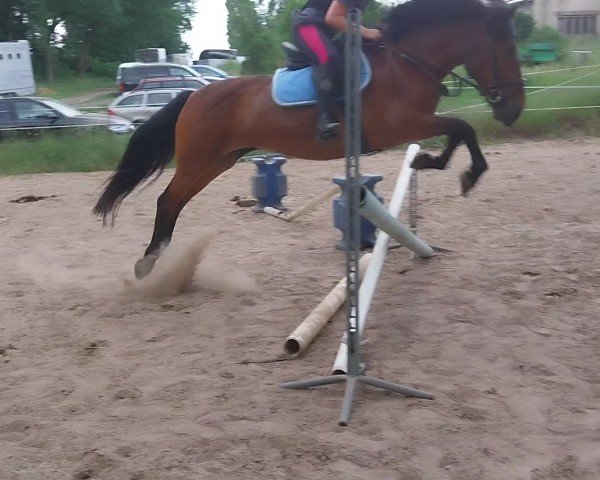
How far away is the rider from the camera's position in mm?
4875

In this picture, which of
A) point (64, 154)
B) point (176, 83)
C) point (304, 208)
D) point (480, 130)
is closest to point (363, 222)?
point (304, 208)

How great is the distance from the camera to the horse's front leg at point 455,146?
4918 millimetres

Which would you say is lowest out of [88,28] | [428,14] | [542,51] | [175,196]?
[175,196]

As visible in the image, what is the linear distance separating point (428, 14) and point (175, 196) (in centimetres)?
222

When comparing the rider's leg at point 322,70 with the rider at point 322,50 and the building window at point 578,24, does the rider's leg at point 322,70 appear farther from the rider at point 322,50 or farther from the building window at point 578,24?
the building window at point 578,24

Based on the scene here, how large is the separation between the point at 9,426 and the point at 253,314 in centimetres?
188

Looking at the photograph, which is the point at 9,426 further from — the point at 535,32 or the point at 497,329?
the point at 535,32

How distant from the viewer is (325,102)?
4938 mm

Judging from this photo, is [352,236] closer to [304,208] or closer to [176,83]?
[304,208]

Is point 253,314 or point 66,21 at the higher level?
point 66,21

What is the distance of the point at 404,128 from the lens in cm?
497

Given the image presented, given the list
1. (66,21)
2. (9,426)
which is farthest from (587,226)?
(66,21)

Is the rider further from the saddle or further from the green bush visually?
the green bush

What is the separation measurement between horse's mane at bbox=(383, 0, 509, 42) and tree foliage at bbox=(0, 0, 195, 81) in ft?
118
